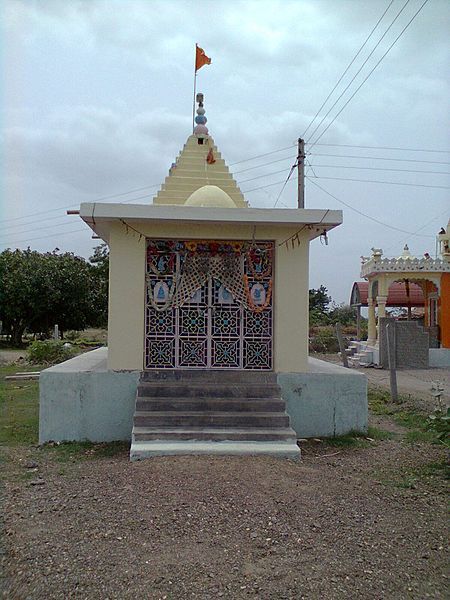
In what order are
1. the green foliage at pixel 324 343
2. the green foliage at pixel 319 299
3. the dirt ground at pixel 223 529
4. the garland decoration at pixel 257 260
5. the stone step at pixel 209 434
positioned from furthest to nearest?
1. the green foliage at pixel 319 299
2. the green foliage at pixel 324 343
3. the garland decoration at pixel 257 260
4. the stone step at pixel 209 434
5. the dirt ground at pixel 223 529

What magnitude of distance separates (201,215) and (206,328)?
1686 mm

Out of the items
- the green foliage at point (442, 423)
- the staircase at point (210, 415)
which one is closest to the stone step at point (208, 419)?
the staircase at point (210, 415)

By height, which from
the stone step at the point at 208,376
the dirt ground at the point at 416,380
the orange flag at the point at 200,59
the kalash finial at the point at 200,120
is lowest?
the dirt ground at the point at 416,380

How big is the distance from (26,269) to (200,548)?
28.6 m

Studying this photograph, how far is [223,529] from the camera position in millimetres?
4539

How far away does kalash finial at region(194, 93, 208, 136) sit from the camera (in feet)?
32.9

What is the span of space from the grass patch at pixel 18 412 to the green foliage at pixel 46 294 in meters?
14.2

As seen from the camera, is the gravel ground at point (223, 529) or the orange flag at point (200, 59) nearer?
the gravel ground at point (223, 529)

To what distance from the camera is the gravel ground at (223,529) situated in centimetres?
363

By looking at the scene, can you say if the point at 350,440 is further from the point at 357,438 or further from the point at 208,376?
the point at 208,376

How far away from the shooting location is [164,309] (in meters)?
8.27

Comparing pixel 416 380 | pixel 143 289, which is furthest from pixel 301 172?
pixel 143 289

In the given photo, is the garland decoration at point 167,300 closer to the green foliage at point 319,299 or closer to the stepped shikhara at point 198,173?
the stepped shikhara at point 198,173

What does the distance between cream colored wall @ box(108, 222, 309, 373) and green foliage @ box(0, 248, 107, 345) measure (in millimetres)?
22059
